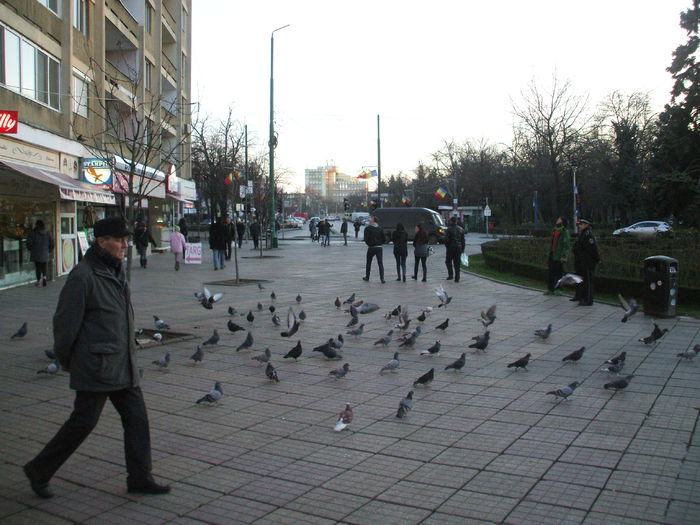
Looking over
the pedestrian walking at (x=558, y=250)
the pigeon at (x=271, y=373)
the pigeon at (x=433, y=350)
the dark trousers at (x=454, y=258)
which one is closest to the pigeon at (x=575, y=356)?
the pigeon at (x=433, y=350)

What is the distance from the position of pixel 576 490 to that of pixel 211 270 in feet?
66.4

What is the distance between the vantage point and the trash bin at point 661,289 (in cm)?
1229

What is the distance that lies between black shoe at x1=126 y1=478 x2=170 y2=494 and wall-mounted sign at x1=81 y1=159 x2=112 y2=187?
1825 cm

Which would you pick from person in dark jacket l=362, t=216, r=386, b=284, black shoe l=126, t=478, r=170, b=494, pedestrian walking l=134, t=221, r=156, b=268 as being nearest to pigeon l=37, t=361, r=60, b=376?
black shoe l=126, t=478, r=170, b=494

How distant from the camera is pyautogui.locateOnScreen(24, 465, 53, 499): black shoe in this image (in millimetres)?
4293

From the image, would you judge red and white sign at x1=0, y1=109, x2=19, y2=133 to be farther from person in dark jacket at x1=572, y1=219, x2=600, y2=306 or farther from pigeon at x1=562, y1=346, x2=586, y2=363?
pigeon at x1=562, y1=346, x2=586, y2=363

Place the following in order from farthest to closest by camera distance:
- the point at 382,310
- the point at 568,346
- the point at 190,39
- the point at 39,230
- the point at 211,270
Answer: the point at 190,39 → the point at 211,270 → the point at 39,230 → the point at 382,310 → the point at 568,346

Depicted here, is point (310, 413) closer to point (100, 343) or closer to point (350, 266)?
point (100, 343)

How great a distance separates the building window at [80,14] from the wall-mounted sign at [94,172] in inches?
175

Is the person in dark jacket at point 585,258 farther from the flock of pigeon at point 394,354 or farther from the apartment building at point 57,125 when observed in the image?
the apartment building at point 57,125

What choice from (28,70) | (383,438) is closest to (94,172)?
(28,70)

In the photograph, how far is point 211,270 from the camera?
932 inches

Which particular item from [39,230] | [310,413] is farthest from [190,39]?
[310,413]

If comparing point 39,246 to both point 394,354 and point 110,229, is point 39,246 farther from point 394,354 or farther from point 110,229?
point 110,229
